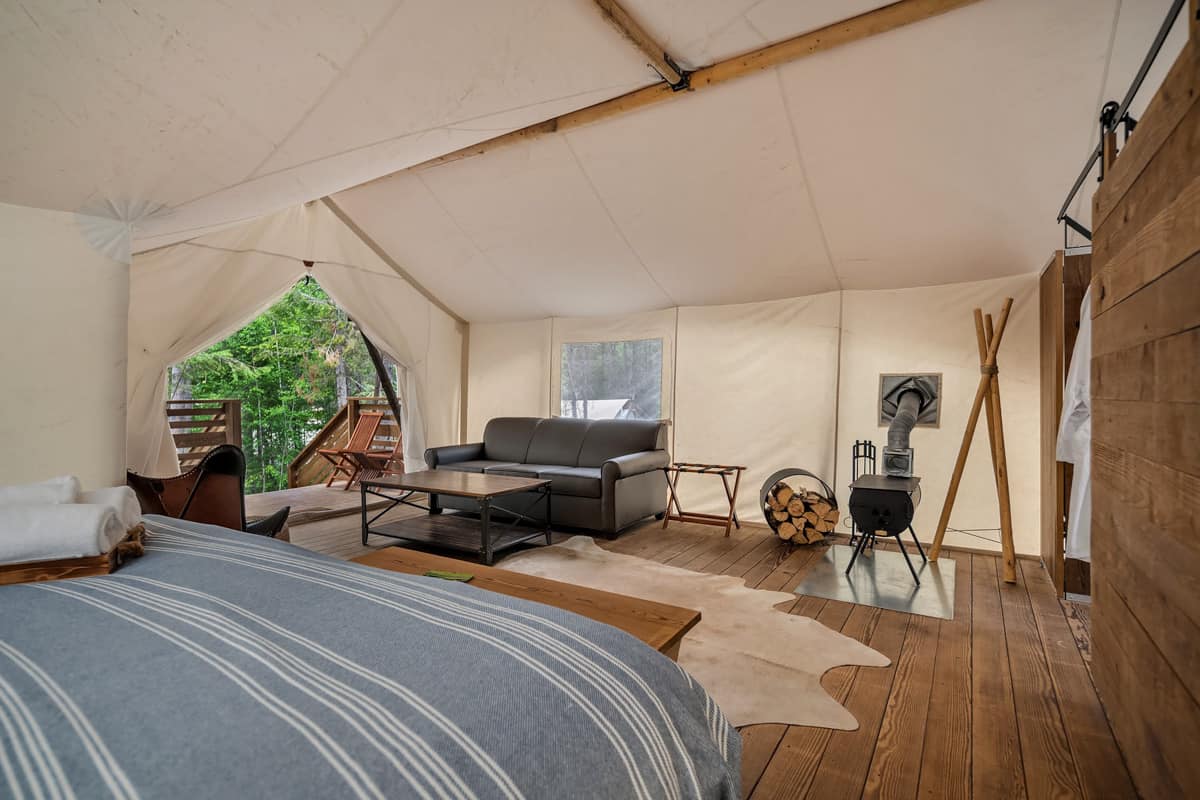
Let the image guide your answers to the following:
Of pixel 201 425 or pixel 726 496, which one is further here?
pixel 201 425

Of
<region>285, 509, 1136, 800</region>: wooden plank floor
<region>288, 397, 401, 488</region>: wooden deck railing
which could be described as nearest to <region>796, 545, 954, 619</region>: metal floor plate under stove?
<region>285, 509, 1136, 800</region>: wooden plank floor

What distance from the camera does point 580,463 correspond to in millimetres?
5059

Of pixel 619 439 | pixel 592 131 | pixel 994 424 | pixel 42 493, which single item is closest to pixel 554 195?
pixel 592 131

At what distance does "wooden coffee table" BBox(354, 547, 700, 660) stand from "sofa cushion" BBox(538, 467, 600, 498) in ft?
7.53

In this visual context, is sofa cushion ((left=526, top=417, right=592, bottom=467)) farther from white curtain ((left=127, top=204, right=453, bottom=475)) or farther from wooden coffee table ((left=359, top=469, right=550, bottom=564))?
white curtain ((left=127, top=204, right=453, bottom=475))

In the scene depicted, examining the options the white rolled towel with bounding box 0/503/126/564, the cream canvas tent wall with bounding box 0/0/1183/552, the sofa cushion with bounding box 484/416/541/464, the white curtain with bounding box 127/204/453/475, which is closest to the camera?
the white rolled towel with bounding box 0/503/126/564

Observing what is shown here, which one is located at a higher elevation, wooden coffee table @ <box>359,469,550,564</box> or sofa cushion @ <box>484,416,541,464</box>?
sofa cushion @ <box>484,416,541,464</box>

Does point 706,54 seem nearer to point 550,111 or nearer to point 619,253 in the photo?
point 550,111

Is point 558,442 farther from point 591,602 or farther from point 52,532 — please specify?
point 52,532

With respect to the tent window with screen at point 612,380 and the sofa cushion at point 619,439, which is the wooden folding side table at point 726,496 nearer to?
the sofa cushion at point 619,439

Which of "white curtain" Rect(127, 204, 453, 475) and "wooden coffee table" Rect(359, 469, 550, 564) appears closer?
"wooden coffee table" Rect(359, 469, 550, 564)

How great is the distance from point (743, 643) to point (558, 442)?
9.92 feet

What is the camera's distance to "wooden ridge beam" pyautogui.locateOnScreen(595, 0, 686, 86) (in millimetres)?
2404

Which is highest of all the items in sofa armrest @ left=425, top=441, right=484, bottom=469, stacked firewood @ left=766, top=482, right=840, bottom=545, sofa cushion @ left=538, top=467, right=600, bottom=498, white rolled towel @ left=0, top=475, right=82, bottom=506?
white rolled towel @ left=0, top=475, right=82, bottom=506
